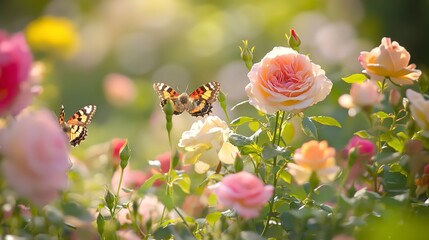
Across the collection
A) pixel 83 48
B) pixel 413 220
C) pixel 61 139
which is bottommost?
pixel 83 48

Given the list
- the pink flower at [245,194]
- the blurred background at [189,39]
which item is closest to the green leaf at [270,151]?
the pink flower at [245,194]

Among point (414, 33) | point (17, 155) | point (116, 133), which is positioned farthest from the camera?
point (414, 33)

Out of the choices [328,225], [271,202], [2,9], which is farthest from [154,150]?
[2,9]

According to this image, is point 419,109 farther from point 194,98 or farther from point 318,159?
point 194,98

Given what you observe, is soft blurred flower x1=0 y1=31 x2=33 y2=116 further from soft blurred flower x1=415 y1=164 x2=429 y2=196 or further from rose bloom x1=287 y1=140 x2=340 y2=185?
soft blurred flower x1=415 y1=164 x2=429 y2=196

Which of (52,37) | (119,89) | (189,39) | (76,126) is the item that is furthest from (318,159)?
(189,39)

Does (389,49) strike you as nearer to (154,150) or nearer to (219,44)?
(154,150)
